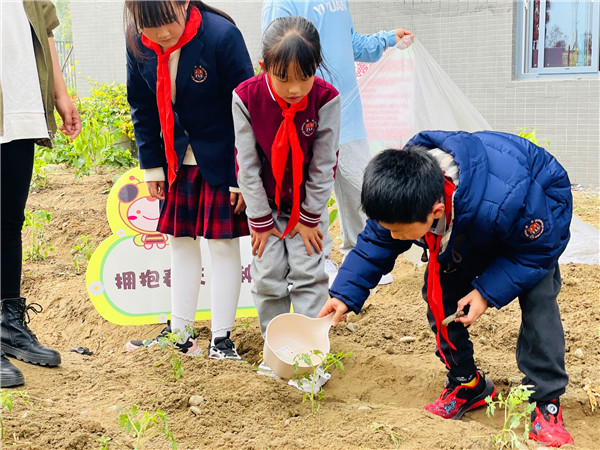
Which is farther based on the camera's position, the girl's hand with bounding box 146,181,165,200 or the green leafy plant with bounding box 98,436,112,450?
the girl's hand with bounding box 146,181,165,200

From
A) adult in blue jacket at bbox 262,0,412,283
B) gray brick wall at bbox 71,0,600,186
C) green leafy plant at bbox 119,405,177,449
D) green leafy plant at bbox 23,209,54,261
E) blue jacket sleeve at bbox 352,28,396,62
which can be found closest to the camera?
green leafy plant at bbox 119,405,177,449

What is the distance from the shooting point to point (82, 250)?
13.9ft

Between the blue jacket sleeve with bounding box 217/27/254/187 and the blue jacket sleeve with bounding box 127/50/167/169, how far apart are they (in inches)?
12.6

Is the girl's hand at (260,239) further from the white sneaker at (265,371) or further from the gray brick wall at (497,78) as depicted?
the gray brick wall at (497,78)

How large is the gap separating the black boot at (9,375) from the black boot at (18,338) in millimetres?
164

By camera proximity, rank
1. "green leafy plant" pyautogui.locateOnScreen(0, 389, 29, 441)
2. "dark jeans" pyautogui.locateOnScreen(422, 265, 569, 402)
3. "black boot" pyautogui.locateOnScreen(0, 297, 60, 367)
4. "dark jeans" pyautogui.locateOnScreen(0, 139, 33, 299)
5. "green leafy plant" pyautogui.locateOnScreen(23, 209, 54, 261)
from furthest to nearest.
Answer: "green leafy plant" pyautogui.locateOnScreen(23, 209, 54, 261) < "black boot" pyautogui.locateOnScreen(0, 297, 60, 367) < "dark jeans" pyautogui.locateOnScreen(0, 139, 33, 299) < "dark jeans" pyautogui.locateOnScreen(422, 265, 569, 402) < "green leafy plant" pyautogui.locateOnScreen(0, 389, 29, 441)

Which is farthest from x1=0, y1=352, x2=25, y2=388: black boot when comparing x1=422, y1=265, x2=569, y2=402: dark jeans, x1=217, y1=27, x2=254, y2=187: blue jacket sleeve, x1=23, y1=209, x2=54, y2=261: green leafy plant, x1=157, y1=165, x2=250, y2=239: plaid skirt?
x1=23, y1=209, x2=54, y2=261: green leafy plant

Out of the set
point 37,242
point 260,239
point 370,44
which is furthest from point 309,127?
point 37,242

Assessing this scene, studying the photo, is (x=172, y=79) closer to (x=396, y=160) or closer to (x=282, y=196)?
(x=282, y=196)

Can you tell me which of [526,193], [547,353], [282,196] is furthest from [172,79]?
[547,353]

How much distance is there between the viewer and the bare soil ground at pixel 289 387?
2.03 metres

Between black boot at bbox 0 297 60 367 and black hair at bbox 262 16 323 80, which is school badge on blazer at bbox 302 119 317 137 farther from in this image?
black boot at bbox 0 297 60 367

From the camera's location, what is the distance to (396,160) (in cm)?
185

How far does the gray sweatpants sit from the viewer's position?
2598 millimetres
